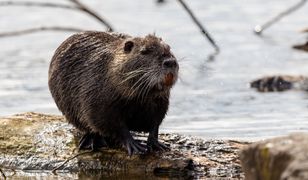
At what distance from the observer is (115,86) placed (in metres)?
8.37

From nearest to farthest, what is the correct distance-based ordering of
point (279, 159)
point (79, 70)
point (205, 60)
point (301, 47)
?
point (279, 159)
point (79, 70)
point (205, 60)
point (301, 47)

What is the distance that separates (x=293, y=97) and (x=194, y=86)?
1.78m

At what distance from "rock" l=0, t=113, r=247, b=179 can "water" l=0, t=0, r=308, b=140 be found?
30.7 inches

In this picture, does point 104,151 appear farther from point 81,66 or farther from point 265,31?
point 265,31

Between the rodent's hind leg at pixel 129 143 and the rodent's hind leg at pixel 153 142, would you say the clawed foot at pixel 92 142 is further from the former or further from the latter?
the rodent's hind leg at pixel 153 142

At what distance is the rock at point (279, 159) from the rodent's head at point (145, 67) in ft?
5.51

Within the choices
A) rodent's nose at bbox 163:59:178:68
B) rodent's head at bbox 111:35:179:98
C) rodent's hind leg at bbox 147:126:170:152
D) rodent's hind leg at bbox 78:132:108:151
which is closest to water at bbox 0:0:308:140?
rodent's head at bbox 111:35:179:98

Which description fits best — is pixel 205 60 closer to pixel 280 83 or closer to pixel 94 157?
pixel 280 83

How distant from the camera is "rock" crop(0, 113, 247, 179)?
8273 millimetres

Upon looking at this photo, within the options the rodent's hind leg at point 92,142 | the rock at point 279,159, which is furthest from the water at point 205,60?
the rock at point 279,159

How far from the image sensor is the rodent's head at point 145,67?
788 centimetres

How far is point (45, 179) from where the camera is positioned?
8555 mm

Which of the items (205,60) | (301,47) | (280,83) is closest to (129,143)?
(280,83)

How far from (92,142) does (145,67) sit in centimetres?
103
